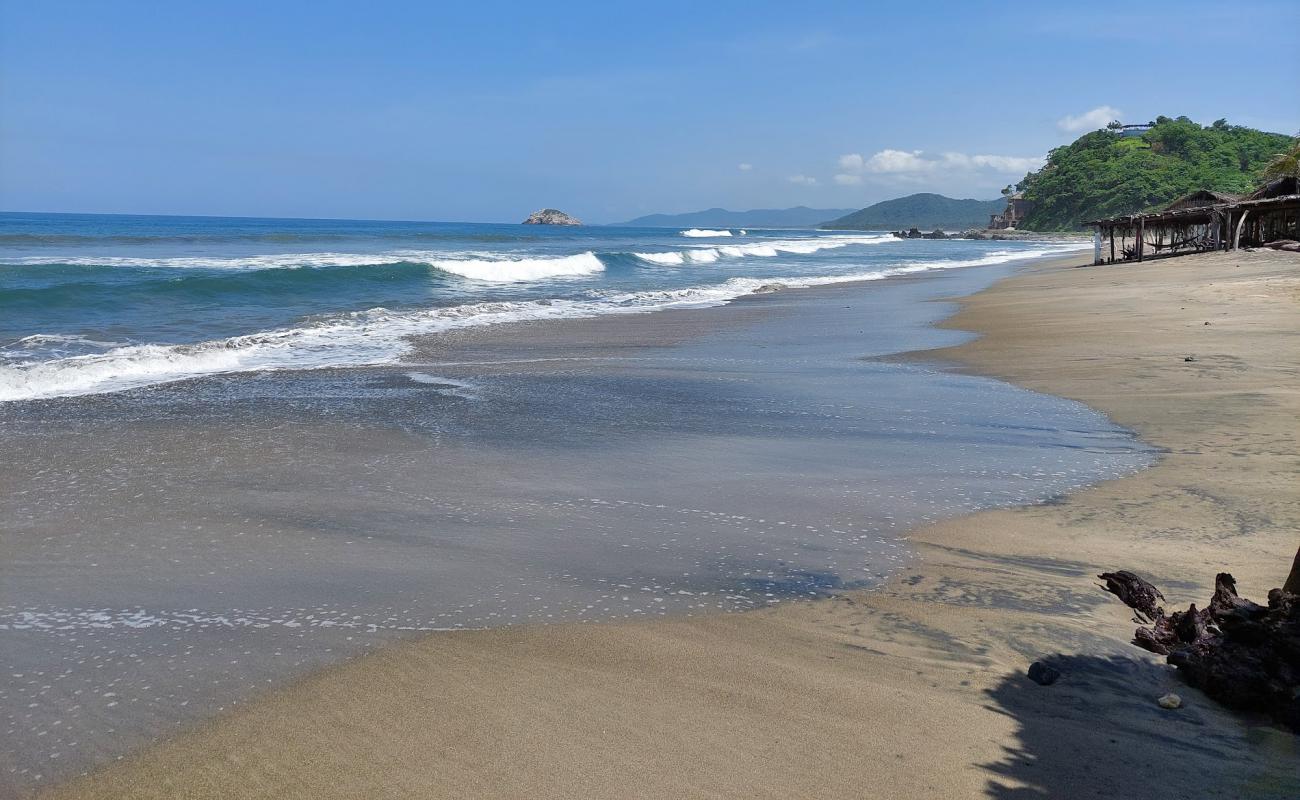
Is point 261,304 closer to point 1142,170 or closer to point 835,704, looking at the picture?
point 835,704

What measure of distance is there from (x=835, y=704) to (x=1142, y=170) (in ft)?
366

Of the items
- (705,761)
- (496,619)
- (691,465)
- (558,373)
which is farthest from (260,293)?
(705,761)

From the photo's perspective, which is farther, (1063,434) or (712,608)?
(1063,434)

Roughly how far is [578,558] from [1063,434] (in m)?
4.63

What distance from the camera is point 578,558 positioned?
15.7 ft

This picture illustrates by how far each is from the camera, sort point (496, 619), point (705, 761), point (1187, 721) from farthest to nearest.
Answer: point (496, 619), point (1187, 721), point (705, 761)

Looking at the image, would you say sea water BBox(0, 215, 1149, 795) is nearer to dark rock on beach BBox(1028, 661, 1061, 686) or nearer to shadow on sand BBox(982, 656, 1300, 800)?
dark rock on beach BBox(1028, 661, 1061, 686)

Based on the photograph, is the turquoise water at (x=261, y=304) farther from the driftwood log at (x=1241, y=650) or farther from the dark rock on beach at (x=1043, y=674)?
the driftwood log at (x=1241, y=650)

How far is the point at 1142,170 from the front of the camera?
9925 centimetres

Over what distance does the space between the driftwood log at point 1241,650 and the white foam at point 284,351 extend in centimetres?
966

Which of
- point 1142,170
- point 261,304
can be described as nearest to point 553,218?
point 1142,170

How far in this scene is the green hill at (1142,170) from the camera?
94.8 m

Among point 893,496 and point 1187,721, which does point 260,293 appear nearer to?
point 893,496

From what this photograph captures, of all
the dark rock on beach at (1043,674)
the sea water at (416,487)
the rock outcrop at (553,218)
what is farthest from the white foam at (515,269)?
the rock outcrop at (553,218)
